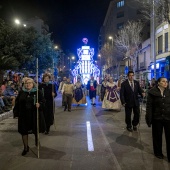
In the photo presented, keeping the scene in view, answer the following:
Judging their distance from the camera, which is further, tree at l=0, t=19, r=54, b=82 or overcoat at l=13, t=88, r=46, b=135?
tree at l=0, t=19, r=54, b=82

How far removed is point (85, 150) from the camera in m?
6.70

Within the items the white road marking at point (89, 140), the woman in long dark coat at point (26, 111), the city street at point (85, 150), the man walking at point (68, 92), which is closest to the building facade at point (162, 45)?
the man walking at point (68, 92)

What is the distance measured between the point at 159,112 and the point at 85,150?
1.96 meters

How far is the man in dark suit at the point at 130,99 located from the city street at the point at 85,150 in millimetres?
364

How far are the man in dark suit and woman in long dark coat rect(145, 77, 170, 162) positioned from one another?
2930 millimetres

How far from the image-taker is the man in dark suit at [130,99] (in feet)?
29.6

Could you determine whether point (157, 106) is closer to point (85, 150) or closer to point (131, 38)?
point (85, 150)

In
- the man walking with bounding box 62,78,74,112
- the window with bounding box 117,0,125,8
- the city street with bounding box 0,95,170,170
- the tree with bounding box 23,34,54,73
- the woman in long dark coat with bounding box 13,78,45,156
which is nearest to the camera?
the city street with bounding box 0,95,170,170

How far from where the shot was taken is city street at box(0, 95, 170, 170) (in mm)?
5586

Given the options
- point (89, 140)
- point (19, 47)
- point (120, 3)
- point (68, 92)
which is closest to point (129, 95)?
point (89, 140)

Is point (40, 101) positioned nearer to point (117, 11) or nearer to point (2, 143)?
point (2, 143)

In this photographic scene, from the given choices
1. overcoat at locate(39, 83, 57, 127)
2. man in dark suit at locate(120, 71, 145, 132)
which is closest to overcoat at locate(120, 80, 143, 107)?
man in dark suit at locate(120, 71, 145, 132)

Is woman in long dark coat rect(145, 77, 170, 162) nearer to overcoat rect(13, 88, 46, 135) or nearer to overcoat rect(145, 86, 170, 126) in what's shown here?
overcoat rect(145, 86, 170, 126)

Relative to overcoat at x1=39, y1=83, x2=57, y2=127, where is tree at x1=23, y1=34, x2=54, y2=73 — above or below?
above
